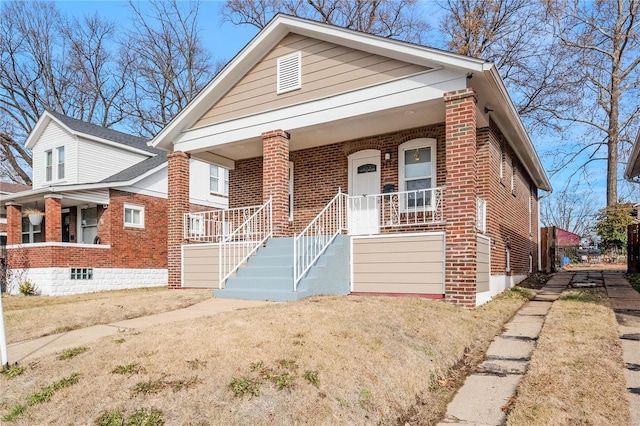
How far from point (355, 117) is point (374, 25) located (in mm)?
16012

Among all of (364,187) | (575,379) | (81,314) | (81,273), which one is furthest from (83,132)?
(575,379)

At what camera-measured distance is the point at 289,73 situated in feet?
32.0

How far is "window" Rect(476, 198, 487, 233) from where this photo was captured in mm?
8313

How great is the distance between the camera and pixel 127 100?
28641mm

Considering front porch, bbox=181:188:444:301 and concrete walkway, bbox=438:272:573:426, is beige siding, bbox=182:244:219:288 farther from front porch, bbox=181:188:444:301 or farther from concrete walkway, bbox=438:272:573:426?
concrete walkway, bbox=438:272:573:426

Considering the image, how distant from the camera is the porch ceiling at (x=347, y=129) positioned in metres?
8.71

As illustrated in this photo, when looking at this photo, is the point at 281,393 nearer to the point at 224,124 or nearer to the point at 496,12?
the point at 224,124

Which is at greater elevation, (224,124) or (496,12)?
(496,12)

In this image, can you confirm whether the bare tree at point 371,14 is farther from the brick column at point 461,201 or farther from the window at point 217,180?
the brick column at point 461,201

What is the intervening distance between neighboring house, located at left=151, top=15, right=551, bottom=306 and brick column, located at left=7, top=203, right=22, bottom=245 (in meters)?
7.89

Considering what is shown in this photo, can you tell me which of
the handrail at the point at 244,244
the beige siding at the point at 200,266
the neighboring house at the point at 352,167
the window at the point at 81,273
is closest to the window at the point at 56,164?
the window at the point at 81,273

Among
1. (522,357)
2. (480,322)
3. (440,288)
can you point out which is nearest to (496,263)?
(440,288)

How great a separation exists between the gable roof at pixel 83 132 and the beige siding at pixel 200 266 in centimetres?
843

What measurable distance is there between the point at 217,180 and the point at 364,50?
12.8 m
